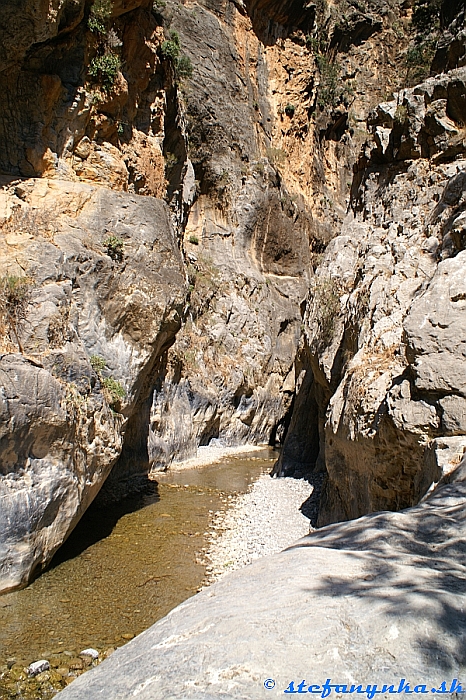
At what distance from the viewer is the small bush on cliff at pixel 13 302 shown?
23.6 ft

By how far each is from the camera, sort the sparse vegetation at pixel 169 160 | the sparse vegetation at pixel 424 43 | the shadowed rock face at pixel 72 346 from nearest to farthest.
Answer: the shadowed rock face at pixel 72 346, the sparse vegetation at pixel 169 160, the sparse vegetation at pixel 424 43

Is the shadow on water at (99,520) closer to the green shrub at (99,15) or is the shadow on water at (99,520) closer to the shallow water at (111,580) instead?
the shallow water at (111,580)

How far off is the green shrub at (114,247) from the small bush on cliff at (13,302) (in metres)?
1.78

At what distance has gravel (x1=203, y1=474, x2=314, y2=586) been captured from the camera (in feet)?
25.3

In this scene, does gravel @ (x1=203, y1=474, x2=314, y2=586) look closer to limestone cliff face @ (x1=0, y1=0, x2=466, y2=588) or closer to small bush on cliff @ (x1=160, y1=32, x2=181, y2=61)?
limestone cliff face @ (x1=0, y1=0, x2=466, y2=588)

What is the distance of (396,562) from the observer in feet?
8.86

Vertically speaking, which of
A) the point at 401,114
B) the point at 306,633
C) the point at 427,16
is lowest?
the point at 306,633

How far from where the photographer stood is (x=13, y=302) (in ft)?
24.0

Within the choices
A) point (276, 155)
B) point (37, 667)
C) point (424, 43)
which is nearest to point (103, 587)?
point (37, 667)

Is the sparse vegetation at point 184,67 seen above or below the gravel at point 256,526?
above

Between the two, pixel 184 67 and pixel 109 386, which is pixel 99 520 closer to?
pixel 109 386

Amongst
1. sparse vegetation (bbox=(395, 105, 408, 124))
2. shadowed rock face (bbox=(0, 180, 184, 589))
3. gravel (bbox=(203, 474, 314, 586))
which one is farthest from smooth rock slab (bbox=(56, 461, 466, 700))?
sparse vegetation (bbox=(395, 105, 408, 124))

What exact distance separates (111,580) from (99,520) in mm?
2843

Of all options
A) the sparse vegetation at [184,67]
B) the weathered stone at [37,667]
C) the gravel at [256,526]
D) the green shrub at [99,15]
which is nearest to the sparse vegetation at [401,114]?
the green shrub at [99,15]
